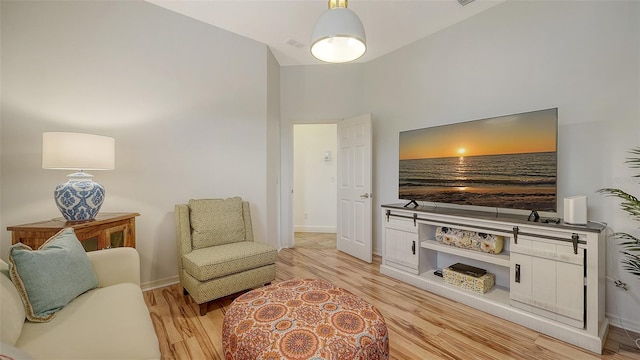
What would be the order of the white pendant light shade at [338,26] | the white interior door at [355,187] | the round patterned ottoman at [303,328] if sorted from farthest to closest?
the white interior door at [355,187] → the white pendant light shade at [338,26] → the round patterned ottoman at [303,328]

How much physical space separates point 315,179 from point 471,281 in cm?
342

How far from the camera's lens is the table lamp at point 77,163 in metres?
1.79

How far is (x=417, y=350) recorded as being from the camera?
1668 millimetres

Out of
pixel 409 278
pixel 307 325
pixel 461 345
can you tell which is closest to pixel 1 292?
pixel 307 325

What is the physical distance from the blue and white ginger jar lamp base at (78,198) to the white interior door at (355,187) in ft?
8.72

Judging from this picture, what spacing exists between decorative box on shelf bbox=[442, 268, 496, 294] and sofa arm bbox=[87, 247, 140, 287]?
8.25 feet

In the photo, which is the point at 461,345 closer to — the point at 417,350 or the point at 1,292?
the point at 417,350

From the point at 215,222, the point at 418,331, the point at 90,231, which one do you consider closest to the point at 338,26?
the point at 215,222

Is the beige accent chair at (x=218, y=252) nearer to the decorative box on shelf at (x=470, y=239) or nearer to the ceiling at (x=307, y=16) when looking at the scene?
the decorative box on shelf at (x=470, y=239)

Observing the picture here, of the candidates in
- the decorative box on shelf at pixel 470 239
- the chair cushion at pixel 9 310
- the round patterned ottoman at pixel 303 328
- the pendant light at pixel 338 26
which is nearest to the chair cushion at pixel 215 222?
the round patterned ottoman at pixel 303 328

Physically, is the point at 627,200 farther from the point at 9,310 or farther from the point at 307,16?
the point at 9,310

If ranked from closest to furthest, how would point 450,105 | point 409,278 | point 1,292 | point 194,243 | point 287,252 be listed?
point 1,292
point 194,243
point 409,278
point 450,105
point 287,252

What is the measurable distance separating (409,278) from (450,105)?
1.90m

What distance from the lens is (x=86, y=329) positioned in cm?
109
